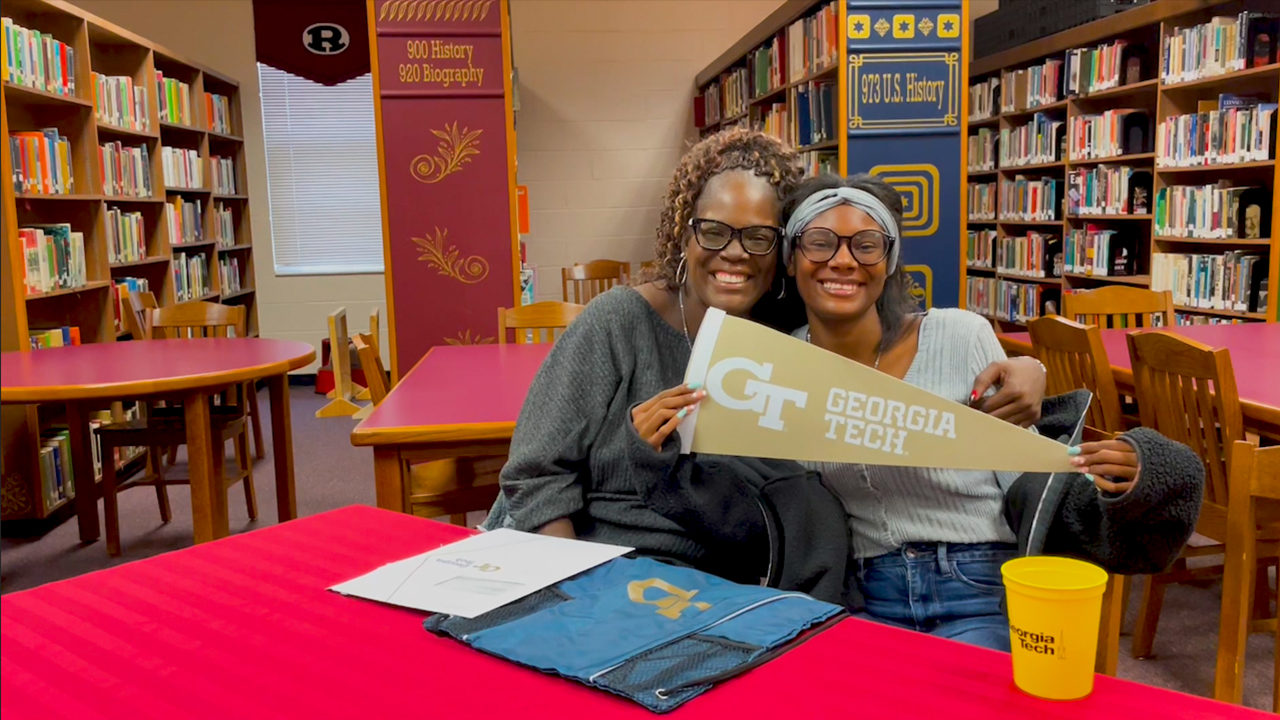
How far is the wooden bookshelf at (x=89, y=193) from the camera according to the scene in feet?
Result: 13.2

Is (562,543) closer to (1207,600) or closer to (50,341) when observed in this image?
(1207,600)

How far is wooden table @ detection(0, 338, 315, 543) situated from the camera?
2795mm

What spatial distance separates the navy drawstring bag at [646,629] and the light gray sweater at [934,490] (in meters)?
0.44

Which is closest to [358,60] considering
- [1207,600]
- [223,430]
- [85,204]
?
[85,204]

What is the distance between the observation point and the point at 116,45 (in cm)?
580

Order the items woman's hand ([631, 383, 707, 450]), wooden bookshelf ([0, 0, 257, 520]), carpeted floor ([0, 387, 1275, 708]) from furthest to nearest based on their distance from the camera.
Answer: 1. wooden bookshelf ([0, 0, 257, 520])
2. carpeted floor ([0, 387, 1275, 708])
3. woman's hand ([631, 383, 707, 450])

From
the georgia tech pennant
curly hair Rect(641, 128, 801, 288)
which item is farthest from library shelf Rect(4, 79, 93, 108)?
the georgia tech pennant

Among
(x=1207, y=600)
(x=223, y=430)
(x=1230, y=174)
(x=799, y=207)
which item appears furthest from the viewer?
(x=1230, y=174)

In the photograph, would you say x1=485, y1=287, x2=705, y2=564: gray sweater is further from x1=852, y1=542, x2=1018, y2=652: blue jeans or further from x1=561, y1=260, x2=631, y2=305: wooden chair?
x1=561, y1=260, x2=631, y2=305: wooden chair

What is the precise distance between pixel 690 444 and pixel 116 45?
5806 millimetres

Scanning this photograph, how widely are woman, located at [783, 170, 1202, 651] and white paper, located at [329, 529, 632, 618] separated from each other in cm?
46

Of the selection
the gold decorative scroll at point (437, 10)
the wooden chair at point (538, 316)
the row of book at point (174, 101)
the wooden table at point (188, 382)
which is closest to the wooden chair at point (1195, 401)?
the wooden chair at point (538, 316)

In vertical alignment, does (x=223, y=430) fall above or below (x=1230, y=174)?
below

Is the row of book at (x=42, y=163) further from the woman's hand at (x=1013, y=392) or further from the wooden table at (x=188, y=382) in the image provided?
the woman's hand at (x=1013, y=392)
